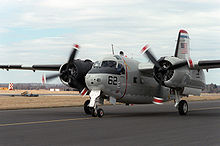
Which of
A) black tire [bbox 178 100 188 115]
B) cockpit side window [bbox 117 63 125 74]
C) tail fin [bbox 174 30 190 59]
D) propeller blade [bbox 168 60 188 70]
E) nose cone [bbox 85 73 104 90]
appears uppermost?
tail fin [bbox 174 30 190 59]

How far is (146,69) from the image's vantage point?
2367cm

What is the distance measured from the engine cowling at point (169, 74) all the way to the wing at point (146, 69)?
0.64 metres

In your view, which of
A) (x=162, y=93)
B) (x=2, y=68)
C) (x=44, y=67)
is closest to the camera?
(x=162, y=93)

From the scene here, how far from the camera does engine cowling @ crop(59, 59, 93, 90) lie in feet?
78.2

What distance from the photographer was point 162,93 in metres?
25.6

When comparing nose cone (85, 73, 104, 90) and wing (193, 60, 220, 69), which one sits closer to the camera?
nose cone (85, 73, 104, 90)

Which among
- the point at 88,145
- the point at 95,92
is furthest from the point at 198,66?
the point at 88,145

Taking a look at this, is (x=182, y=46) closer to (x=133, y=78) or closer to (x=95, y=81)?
(x=133, y=78)

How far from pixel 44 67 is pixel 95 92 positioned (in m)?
8.79

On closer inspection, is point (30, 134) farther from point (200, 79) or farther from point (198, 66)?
point (200, 79)

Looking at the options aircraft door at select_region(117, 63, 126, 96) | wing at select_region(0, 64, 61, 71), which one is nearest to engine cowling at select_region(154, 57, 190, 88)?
aircraft door at select_region(117, 63, 126, 96)

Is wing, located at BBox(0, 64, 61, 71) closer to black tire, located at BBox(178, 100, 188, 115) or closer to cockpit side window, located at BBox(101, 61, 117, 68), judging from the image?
cockpit side window, located at BBox(101, 61, 117, 68)

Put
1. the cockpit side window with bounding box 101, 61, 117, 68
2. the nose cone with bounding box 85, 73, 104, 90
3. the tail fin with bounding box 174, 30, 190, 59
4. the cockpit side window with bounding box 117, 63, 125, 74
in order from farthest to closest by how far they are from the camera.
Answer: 1. the tail fin with bounding box 174, 30, 190, 59
2. the cockpit side window with bounding box 117, 63, 125, 74
3. the cockpit side window with bounding box 101, 61, 117, 68
4. the nose cone with bounding box 85, 73, 104, 90

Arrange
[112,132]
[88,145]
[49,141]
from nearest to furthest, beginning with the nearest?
[88,145], [49,141], [112,132]
